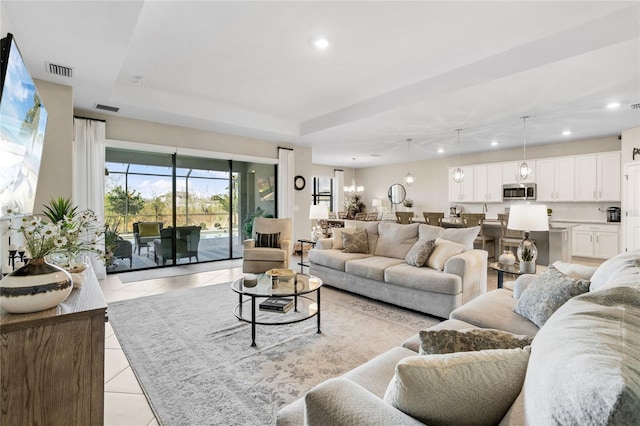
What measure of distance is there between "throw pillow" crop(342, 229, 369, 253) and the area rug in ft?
2.75

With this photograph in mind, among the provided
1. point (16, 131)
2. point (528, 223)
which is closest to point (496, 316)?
point (528, 223)

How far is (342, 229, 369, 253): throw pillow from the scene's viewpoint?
4547 mm

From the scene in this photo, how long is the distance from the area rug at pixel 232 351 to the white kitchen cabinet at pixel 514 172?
5.92 metres

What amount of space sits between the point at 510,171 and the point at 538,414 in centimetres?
842

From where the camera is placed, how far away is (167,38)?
10.6 feet

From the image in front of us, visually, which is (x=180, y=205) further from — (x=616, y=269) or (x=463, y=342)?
(x=616, y=269)

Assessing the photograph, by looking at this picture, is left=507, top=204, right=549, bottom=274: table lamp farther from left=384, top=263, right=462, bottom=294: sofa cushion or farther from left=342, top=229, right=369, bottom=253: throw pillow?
left=342, top=229, right=369, bottom=253: throw pillow

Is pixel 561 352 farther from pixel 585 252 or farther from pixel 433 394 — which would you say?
pixel 585 252

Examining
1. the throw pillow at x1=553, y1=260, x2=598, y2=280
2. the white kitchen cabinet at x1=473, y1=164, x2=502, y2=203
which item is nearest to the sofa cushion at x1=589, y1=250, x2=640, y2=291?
the throw pillow at x1=553, y1=260, x2=598, y2=280

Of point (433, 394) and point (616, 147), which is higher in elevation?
point (616, 147)

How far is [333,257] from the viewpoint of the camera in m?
4.36

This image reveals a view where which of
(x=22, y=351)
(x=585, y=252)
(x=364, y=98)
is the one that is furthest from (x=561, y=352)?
(x=585, y=252)

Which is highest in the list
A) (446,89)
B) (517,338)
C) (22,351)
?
(446,89)

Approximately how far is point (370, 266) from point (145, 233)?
423 centimetres
